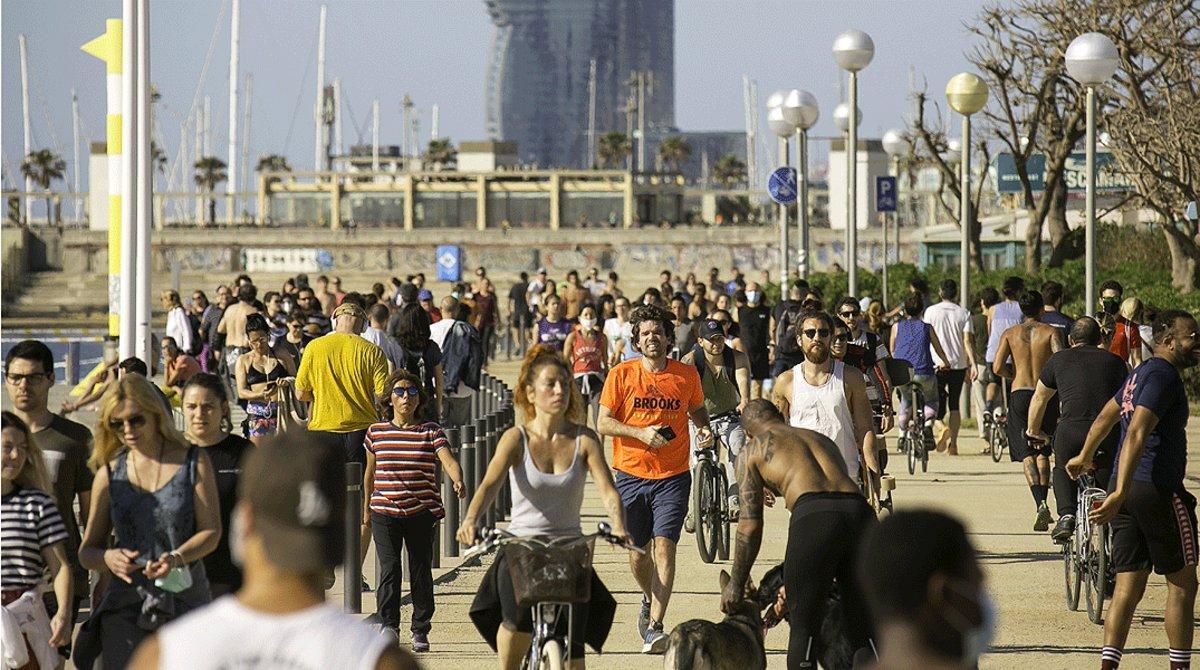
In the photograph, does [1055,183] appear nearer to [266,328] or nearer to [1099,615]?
[266,328]

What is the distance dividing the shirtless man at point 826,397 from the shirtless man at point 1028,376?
344cm

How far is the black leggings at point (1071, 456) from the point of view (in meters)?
10.0

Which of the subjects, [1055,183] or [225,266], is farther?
[225,266]

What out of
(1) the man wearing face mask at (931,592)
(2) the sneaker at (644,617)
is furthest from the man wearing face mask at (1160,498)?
(1) the man wearing face mask at (931,592)

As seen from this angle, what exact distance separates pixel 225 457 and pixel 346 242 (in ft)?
292

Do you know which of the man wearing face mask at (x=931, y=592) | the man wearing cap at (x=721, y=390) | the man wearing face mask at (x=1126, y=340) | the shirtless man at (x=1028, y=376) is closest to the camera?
the man wearing face mask at (x=931, y=592)

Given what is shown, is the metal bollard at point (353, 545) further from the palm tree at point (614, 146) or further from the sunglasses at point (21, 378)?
the palm tree at point (614, 146)

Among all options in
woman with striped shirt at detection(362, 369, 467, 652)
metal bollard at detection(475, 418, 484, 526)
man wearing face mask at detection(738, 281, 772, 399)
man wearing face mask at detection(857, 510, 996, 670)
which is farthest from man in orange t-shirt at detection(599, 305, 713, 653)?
man wearing face mask at detection(738, 281, 772, 399)

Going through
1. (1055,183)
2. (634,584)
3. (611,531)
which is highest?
(1055,183)

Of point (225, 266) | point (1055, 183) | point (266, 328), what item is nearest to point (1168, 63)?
point (1055, 183)

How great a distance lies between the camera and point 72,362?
94.4 ft

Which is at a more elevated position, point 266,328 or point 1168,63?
point 1168,63

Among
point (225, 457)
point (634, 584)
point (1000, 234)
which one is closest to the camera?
point (225, 457)

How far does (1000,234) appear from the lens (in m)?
54.7
